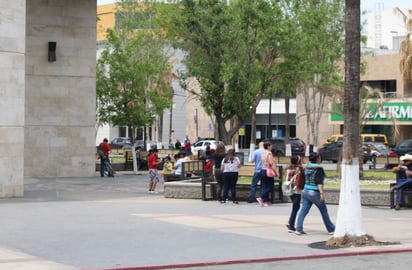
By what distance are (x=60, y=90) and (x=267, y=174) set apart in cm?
1400

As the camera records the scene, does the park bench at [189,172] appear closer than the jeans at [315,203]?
No

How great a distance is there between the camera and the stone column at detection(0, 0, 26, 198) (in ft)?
75.4

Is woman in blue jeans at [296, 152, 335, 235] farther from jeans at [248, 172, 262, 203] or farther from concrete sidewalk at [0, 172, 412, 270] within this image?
jeans at [248, 172, 262, 203]

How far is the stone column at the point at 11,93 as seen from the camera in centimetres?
2298

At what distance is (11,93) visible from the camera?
23.2 metres

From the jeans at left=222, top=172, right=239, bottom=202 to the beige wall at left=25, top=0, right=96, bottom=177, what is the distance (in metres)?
12.4

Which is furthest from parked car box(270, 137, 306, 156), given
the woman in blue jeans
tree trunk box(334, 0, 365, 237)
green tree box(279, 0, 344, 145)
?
tree trunk box(334, 0, 365, 237)

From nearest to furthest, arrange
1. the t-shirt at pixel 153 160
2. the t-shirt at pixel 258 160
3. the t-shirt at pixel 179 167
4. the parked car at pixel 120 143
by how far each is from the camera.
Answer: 1. the t-shirt at pixel 258 160
2. the t-shirt at pixel 153 160
3. the t-shirt at pixel 179 167
4. the parked car at pixel 120 143

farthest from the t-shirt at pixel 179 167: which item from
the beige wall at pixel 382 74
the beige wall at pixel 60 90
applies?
the beige wall at pixel 382 74

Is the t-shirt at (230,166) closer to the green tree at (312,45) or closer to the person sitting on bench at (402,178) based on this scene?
the person sitting on bench at (402,178)

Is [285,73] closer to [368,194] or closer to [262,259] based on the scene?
[368,194]

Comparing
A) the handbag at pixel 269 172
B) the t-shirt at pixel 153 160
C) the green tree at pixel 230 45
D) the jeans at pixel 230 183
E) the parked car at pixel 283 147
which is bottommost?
the jeans at pixel 230 183

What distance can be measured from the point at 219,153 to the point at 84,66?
11242 mm

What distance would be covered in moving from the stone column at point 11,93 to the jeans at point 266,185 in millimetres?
6774
